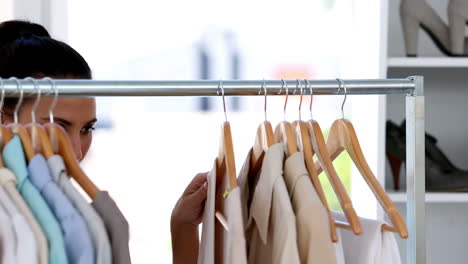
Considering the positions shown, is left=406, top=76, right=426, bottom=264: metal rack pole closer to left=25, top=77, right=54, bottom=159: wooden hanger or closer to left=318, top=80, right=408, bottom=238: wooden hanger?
left=318, top=80, right=408, bottom=238: wooden hanger

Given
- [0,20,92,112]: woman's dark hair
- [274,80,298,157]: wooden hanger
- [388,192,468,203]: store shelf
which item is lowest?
[388,192,468,203]: store shelf

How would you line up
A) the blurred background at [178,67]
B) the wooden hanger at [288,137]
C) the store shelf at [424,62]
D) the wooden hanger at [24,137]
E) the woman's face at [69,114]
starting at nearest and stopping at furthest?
the wooden hanger at [24,137], the wooden hanger at [288,137], the woman's face at [69,114], the store shelf at [424,62], the blurred background at [178,67]

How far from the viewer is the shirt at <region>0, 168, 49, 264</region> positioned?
90 centimetres

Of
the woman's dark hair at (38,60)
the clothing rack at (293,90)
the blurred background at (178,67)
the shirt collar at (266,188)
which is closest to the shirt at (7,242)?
the clothing rack at (293,90)

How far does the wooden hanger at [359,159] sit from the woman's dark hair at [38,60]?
0.69 m

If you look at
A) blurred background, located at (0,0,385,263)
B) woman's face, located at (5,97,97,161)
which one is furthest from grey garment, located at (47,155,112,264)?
blurred background, located at (0,0,385,263)

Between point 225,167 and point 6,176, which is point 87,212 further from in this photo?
point 225,167

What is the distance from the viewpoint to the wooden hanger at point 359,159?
1.05m

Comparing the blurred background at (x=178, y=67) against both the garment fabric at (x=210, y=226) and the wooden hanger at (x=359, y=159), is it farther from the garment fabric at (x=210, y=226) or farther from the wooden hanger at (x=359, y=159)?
the garment fabric at (x=210, y=226)

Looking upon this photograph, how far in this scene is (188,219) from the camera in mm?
1286

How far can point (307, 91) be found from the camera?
44.8 inches

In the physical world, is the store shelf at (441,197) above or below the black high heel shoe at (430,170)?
below

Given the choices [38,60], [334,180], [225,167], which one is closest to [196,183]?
[225,167]

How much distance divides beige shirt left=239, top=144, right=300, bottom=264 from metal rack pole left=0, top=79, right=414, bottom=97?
4.1 inches
